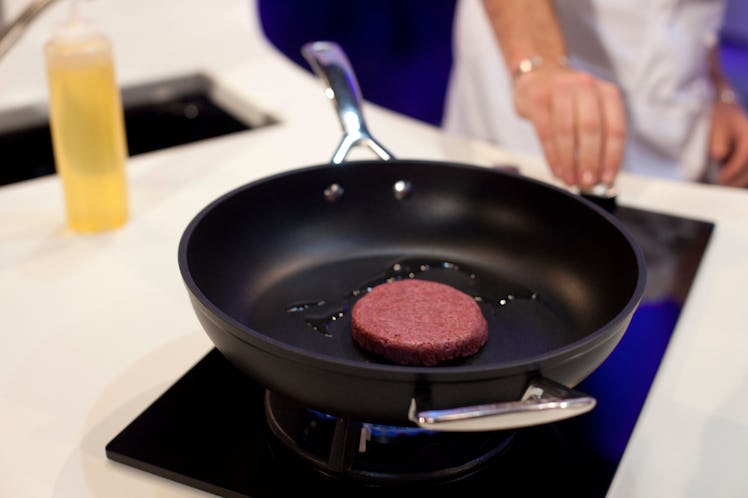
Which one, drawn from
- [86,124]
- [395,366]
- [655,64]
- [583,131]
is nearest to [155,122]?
[86,124]

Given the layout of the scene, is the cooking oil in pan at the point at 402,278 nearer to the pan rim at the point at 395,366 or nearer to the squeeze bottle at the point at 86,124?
the pan rim at the point at 395,366

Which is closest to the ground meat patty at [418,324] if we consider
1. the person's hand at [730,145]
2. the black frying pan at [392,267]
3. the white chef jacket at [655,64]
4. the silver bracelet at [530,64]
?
the black frying pan at [392,267]

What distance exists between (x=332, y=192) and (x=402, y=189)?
0.07 metres

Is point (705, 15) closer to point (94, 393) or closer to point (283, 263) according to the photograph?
point (283, 263)

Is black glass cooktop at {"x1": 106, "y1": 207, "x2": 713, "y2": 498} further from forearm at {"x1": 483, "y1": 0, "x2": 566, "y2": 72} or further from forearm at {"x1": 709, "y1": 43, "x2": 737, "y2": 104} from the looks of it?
forearm at {"x1": 709, "y1": 43, "x2": 737, "y2": 104}

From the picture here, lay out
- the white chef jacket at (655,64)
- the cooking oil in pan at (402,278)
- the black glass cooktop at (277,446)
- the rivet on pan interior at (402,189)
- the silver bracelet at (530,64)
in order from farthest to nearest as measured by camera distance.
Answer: the white chef jacket at (655,64) < the silver bracelet at (530,64) < the rivet on pan interior at (402,189) < the cooking oil in pan at (402,278) < the black glass cooktop at (277,446)

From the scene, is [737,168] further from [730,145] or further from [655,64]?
[655,64]

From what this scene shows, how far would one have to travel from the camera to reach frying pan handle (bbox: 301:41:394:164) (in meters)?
0.84

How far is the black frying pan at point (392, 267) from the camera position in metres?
0.48

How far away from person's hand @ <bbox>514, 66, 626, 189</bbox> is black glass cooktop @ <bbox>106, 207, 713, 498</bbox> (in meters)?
0.28

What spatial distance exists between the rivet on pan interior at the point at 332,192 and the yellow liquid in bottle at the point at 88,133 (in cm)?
25

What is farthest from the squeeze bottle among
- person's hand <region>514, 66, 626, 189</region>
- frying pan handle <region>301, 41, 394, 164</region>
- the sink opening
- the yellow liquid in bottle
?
person's hand <region>514, 66, 626, 189</region>

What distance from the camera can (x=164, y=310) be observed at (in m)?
0.77

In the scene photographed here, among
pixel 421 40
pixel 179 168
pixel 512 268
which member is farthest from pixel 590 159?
pixel 421 40
